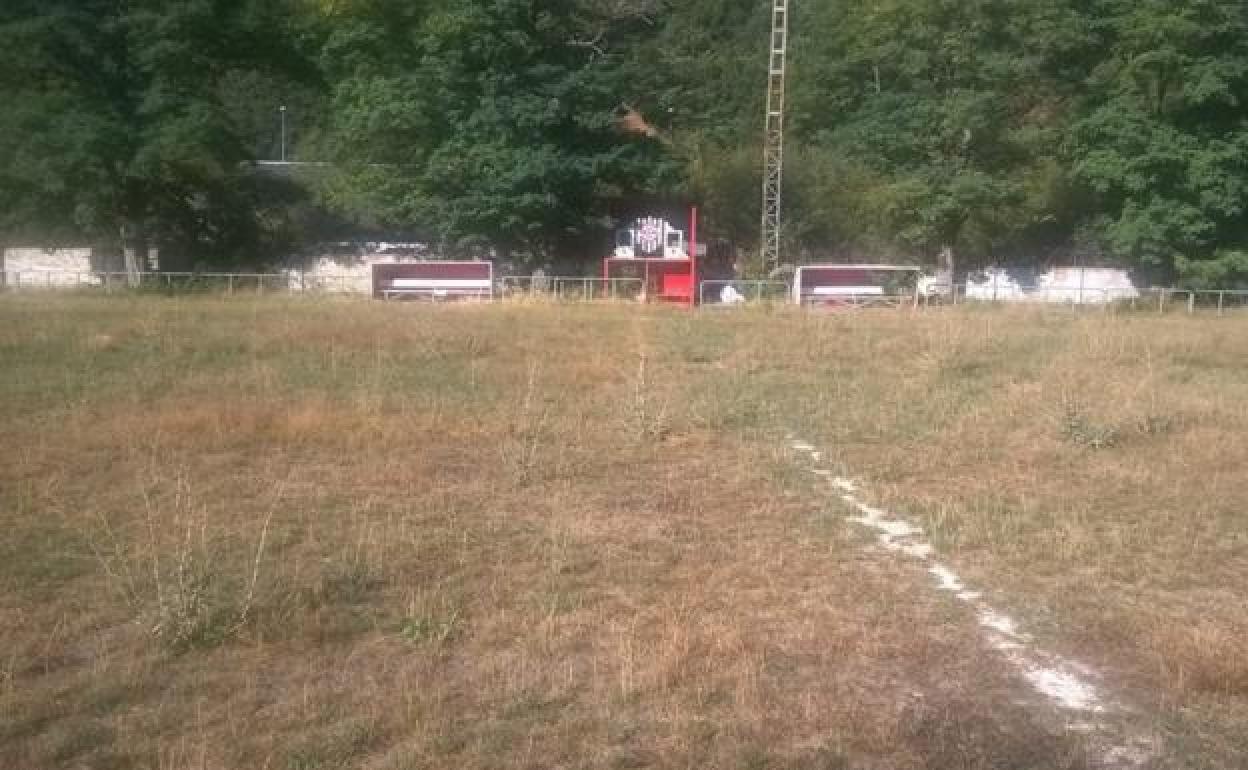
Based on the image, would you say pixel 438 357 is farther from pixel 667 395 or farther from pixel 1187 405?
pixel 1187 405

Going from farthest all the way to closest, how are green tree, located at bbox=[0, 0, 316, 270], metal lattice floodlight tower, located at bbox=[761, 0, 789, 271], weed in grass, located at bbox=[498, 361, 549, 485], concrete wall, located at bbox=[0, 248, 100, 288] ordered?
metal lattice floodlight tower, located at bbox=[761, 0, 789, 271], concrete wall, located at bbox=[0, 248, 100, 288], green tree, located at bbox=[0, 0, 316, 270], weed in grass, located at bbox=[498, 361, 549, 485]

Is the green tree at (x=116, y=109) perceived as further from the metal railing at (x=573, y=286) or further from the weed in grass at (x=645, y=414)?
the weed in grass at (x=645, y=414)

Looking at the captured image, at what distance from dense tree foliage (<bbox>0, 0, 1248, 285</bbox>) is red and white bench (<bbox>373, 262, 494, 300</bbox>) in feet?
7.85

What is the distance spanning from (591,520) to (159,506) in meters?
2.83

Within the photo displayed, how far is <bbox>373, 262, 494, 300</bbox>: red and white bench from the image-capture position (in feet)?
119

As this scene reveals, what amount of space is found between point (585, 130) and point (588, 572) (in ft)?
113

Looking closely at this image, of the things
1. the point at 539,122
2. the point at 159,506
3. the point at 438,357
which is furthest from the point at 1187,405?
the point at 539,122

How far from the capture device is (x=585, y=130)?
130ft

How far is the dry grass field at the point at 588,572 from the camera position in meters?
4.50

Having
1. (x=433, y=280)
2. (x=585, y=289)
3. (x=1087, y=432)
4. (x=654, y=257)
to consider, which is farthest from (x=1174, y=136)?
(x=1087, y=432)

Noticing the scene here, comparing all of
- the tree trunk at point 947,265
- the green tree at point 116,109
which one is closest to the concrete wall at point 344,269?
the green tree at point 116,109

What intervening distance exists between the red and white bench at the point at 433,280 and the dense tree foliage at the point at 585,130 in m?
2.39

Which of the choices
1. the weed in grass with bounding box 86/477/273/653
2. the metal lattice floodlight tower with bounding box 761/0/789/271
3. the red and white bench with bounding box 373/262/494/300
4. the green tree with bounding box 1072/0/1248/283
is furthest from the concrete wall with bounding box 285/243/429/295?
the weed in grass with bounding box 86/477/273/653

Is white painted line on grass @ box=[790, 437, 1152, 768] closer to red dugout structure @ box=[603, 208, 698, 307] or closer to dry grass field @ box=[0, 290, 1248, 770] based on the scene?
dry grass field @ box=[0, 290, 1248, 770]
